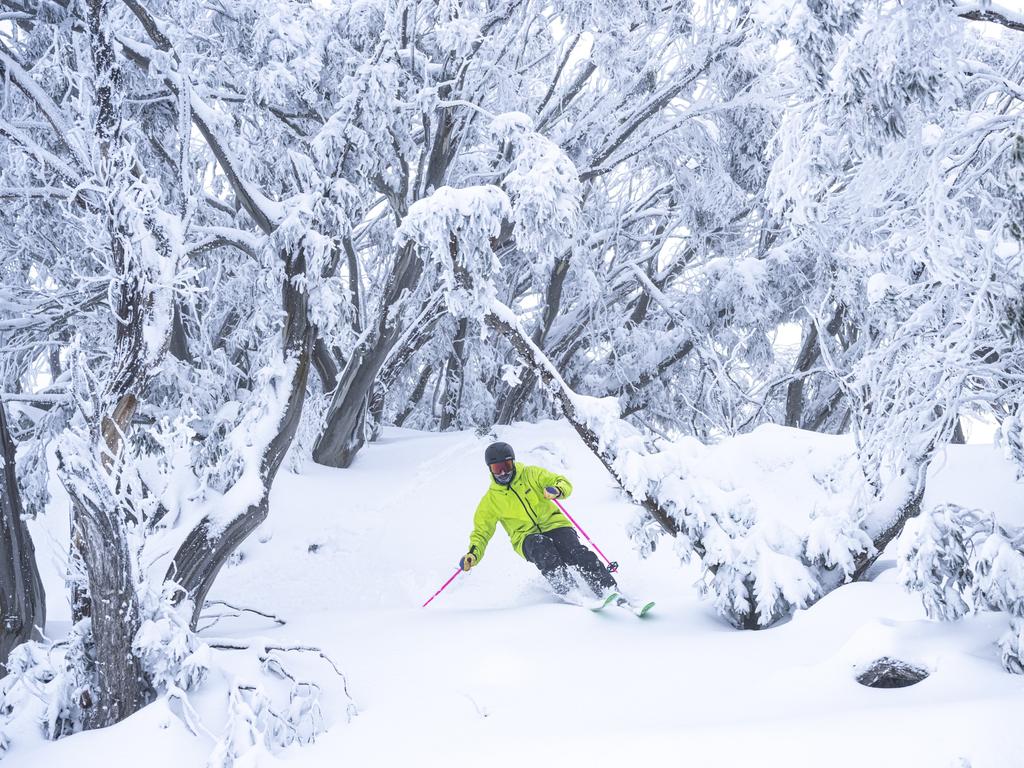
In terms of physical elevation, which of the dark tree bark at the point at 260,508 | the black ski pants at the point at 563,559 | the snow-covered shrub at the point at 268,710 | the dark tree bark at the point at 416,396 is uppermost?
the dark tree bark at the point at 260,508

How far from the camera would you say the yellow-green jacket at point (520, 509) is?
609 cm

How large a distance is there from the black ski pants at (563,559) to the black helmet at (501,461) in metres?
0.48

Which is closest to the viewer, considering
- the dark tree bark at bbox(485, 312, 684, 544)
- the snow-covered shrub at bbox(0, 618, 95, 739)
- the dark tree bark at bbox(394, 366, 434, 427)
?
the snow-covered shrub at bbox(0, 618, 95, 739)

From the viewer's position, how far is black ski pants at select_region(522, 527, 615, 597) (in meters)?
5.71

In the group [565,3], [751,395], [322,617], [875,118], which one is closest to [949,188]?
[875,118]

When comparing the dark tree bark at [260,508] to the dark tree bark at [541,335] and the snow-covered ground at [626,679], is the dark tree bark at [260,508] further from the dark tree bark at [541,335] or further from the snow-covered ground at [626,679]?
the dark tree bark at [541,335]

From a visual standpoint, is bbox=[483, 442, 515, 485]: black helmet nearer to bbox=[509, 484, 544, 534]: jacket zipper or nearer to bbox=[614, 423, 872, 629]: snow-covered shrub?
bbox=[509, 484, 544, 534]: jacket zipper

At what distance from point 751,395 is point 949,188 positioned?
8125mm

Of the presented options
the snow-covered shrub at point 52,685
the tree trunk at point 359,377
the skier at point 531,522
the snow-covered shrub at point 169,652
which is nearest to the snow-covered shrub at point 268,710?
the snow-covered shrub at point 169,652

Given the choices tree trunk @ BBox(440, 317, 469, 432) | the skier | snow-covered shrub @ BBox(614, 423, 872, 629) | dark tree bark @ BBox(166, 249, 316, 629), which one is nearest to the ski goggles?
the skier

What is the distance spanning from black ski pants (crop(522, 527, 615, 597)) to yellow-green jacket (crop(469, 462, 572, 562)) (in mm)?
110

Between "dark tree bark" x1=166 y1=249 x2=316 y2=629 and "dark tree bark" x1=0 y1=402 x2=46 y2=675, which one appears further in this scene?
"dark tree bark" x1=166 y1=249 x2=316 y2=629

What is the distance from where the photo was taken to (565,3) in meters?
8.41

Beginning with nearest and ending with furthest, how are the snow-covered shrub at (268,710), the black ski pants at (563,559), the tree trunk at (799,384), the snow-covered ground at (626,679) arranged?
the snow-covered ground at (626,679), the snow-covered shrub at (268,710), the black ski pants at (563,559), the tree trunk at (799,384)
